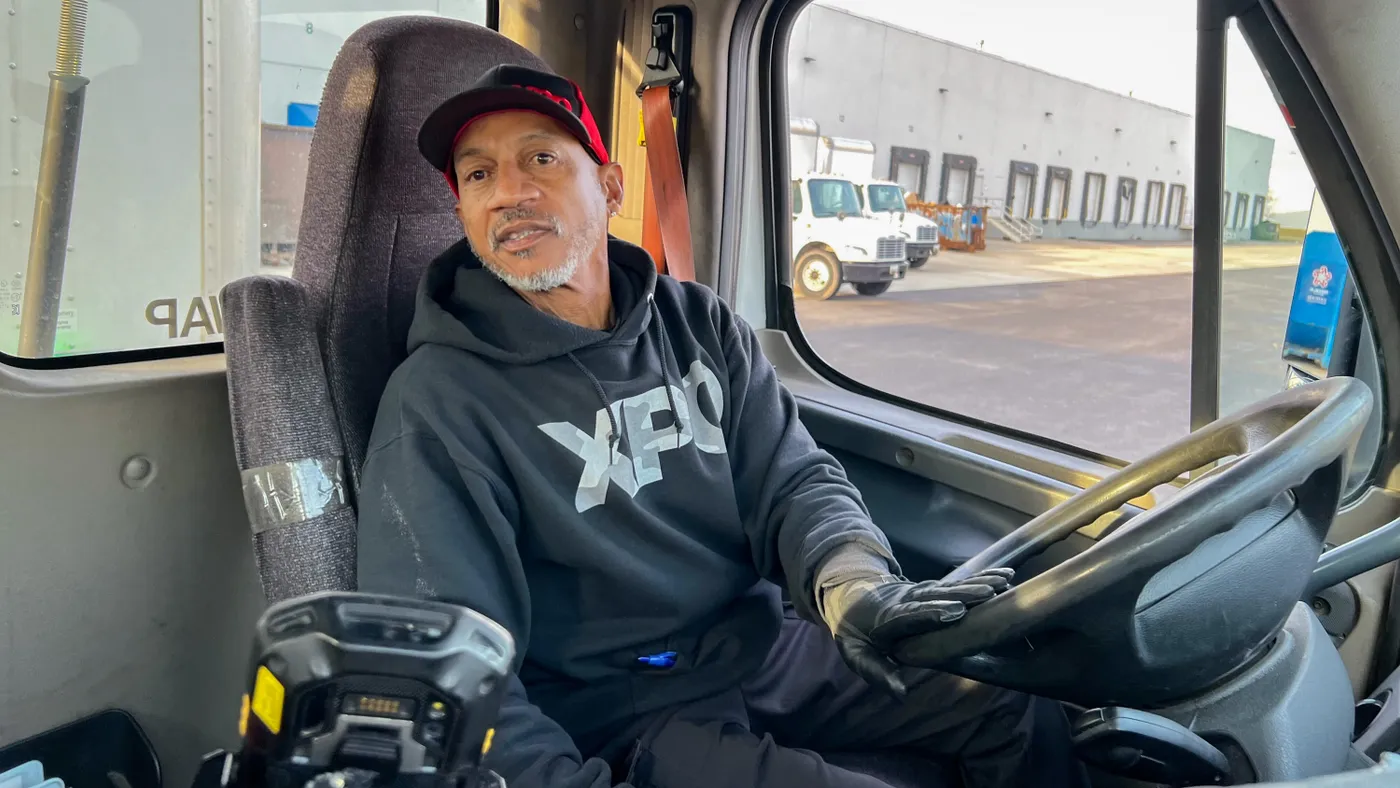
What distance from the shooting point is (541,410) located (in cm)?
144

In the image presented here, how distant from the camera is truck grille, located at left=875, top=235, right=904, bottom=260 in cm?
557

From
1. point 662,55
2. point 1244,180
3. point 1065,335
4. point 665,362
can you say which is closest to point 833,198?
point 1065,335

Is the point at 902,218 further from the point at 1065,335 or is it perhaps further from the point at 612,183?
the point at 612,183

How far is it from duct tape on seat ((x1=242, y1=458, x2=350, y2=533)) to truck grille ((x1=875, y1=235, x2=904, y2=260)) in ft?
15.0

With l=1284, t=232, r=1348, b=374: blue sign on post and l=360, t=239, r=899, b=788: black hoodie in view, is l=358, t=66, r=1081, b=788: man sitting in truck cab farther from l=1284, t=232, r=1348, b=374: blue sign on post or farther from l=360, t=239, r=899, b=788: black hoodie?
l=1284, t=232, r=1348, b=374: blue sign on post

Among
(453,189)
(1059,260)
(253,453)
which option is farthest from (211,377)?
(1059,260)

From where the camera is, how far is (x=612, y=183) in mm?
1804

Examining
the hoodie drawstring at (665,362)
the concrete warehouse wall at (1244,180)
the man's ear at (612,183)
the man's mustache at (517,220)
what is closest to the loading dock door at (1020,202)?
the concrete warehouse wall at (1244,180)

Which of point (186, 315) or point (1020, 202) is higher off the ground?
point (1020, 202)

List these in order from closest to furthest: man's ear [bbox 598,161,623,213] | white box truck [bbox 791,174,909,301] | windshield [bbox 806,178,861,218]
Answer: man's ear [bbox 598,161,623,213] < white box truck [bbox 791,174,909,301] < windshield [bbox 806,178,861,218]

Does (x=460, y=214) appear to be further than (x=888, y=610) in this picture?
Yes

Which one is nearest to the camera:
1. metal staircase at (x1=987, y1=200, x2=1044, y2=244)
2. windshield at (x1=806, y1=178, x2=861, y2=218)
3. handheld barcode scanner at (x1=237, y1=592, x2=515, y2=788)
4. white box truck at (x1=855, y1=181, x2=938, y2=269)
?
handheld barcode scanner at (x1=237, y1=592, x2=515, y2=788)

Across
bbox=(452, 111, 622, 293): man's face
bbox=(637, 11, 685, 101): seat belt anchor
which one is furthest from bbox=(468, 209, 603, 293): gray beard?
bbox=(637, 11, 685, 101): seat belt anchor

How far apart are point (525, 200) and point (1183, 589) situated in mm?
1086
